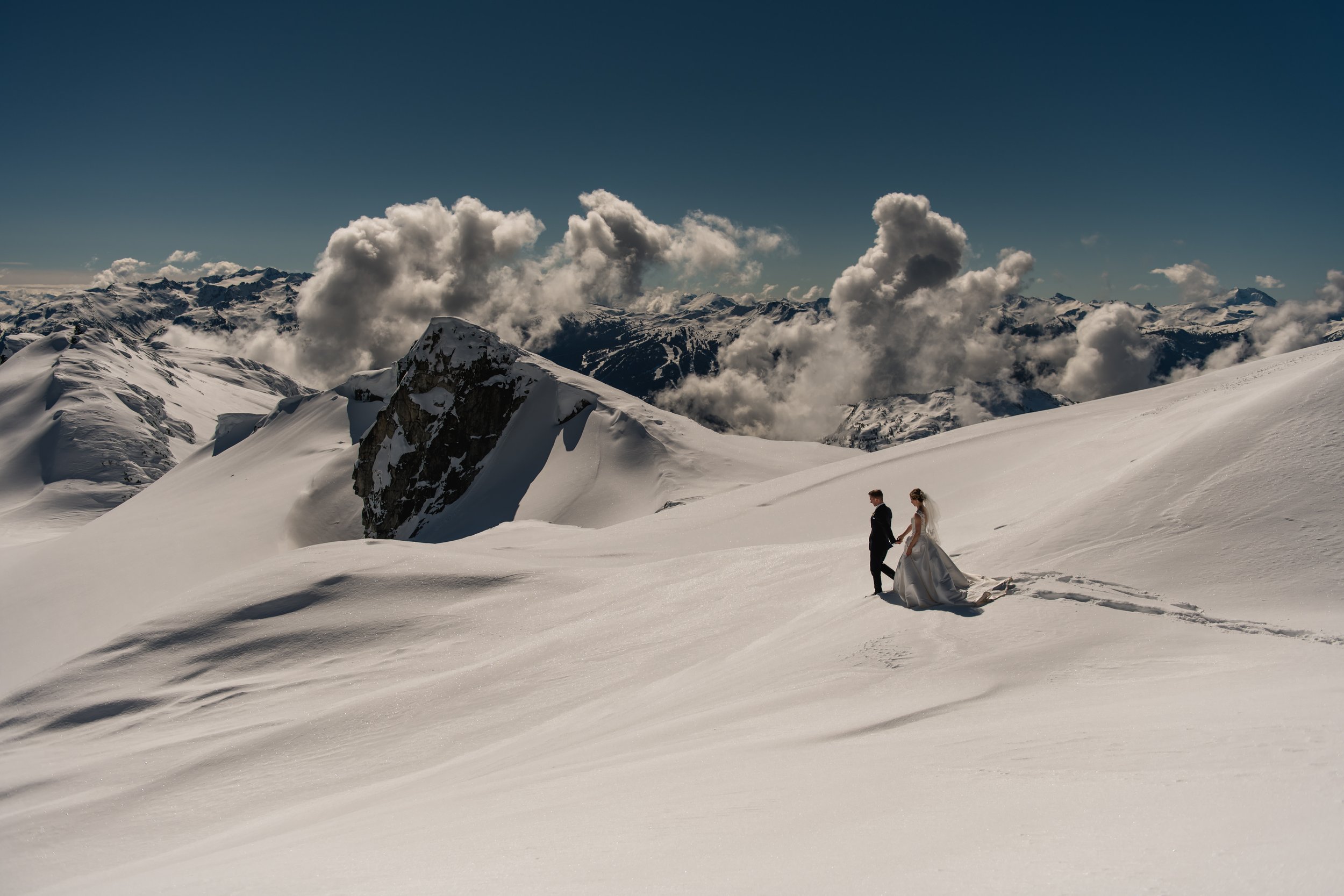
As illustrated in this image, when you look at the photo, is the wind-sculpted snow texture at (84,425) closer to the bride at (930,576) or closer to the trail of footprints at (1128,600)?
the bride at (930,576)

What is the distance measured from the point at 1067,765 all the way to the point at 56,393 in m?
158

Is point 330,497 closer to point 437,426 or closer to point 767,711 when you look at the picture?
point 437,426

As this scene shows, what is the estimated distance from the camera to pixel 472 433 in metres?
56.4

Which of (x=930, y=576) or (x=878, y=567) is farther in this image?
(x=878, y=567)

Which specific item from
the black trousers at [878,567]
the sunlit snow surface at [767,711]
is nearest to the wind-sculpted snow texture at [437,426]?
the sunlit snow surface at [767,711]

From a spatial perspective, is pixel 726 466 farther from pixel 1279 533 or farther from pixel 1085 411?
pixel 1279 533

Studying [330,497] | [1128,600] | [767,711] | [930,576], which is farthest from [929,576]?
[330,497]

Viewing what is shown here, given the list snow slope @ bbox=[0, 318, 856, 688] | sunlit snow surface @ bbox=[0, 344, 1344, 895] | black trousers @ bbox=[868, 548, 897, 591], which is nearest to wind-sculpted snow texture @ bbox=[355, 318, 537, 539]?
snow slope @ bbox=[0, 318, 856, 688]

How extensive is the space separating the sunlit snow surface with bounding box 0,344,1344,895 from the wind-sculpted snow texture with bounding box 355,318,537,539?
38551 millimetres

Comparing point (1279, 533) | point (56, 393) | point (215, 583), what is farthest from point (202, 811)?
point (56, 393)

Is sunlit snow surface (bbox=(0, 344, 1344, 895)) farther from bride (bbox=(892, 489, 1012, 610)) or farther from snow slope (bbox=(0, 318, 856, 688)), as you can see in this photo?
snow slope (bbox=(0, 318, 856, 688))

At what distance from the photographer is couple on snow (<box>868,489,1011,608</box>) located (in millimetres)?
8570

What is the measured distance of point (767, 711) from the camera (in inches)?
274

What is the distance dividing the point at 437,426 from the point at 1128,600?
5528 cm
